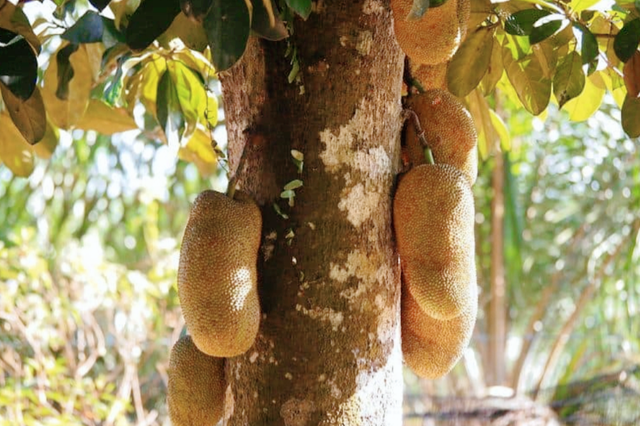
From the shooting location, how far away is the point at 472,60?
1228 mm

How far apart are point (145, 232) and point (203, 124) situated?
2079 millimetres

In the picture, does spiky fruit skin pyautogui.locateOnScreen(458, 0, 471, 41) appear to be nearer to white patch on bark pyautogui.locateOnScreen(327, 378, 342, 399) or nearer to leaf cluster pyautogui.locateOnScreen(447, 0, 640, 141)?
leaf cluster pyautogui.locateOnScreen(447, 0, 640, 141)

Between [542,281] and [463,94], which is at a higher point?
[463,94]

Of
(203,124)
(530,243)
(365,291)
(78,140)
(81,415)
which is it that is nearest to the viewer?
(365,291)

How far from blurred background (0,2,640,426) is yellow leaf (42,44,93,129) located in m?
1.00

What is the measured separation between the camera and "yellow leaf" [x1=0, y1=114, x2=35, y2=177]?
4.69ft

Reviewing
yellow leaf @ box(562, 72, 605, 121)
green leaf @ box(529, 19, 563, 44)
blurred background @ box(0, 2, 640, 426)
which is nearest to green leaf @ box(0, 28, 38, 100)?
green leaf @ box(529, 19, 563, 44)

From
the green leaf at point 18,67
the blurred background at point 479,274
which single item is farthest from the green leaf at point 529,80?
the blurred background at point 479,274

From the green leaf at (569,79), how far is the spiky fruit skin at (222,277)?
507 millimetres

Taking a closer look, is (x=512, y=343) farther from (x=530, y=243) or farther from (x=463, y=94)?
(x=463, y=94)

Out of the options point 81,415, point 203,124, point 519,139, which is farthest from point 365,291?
point 519,139

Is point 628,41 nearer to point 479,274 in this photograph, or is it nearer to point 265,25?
point 265,25

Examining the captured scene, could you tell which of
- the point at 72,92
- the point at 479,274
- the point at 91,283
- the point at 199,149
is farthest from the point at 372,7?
the point at 479,274

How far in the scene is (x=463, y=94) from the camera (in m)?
1.24
